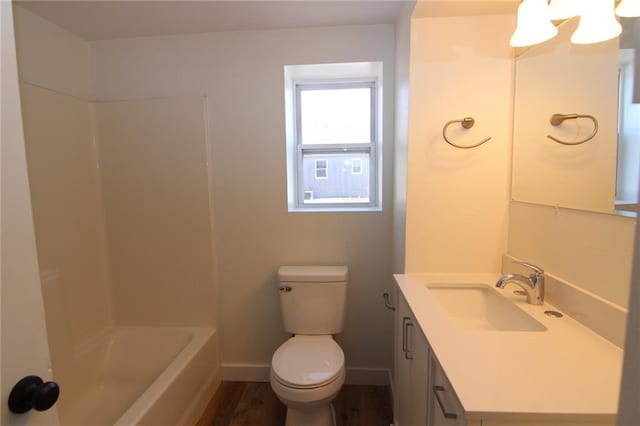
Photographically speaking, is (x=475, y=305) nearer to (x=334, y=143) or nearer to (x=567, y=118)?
(x=567, y=118)

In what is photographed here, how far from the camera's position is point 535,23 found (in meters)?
1.09

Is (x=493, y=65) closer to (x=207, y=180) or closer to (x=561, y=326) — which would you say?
(x=561, y=326)

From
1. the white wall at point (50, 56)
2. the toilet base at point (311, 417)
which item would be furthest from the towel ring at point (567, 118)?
the white wall at point (50, 56)

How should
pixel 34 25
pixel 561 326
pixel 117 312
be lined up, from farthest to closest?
1. pixel 117 312
2. pixel 34 25
3. pixel 561 326

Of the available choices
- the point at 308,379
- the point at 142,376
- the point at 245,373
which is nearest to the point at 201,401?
the point at 245,373

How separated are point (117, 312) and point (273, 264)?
118cm

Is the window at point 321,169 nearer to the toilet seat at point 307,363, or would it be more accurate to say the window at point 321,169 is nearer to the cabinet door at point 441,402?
the toilet seat at point 307,363

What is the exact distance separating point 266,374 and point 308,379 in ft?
2.62

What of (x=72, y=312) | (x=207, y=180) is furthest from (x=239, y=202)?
(x=72, y=312)

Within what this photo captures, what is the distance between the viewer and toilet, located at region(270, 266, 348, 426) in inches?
54.0

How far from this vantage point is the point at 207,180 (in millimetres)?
1912

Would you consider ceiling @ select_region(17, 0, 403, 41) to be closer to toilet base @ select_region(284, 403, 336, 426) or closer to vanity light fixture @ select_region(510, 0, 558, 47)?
vanity light fixture @ select_region(510, 0, 558, 47)

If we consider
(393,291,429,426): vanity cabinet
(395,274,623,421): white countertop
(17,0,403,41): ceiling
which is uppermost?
(17,0,403,41): ceiling

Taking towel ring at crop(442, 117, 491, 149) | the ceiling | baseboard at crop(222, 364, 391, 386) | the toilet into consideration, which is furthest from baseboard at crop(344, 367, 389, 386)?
the ceiling
